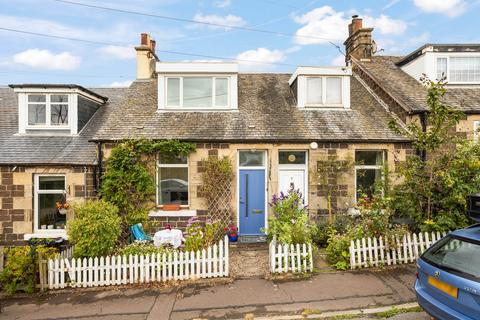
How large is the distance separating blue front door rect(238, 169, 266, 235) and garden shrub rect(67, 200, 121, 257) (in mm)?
4170

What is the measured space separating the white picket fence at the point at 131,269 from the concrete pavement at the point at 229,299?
0.81 feet

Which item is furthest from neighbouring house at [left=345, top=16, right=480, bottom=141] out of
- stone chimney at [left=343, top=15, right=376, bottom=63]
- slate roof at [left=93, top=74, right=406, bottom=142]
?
slate roof at [left=93, top=74, right=406, bottom=142]

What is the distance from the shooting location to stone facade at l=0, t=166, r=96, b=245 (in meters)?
9.89

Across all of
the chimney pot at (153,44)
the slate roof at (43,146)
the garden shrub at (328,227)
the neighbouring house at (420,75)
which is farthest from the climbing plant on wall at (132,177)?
the neighbouring house at (420,75)

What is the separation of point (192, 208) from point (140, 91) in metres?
5.83

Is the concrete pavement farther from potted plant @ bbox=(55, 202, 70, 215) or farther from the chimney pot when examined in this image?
the chimney pot

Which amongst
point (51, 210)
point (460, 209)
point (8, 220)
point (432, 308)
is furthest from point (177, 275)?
point (460, 209)

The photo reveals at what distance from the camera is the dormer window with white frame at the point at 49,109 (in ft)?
37.1

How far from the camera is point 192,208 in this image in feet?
33.2

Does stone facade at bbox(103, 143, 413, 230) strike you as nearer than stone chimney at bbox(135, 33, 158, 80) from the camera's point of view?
Yes

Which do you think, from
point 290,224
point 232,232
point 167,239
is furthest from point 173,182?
point 290,224

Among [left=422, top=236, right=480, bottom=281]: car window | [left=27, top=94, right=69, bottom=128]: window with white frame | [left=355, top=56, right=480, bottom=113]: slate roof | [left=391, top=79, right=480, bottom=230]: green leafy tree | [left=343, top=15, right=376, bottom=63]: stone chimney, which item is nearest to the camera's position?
[left=422, top=236, right=480, bottom=281]: car window

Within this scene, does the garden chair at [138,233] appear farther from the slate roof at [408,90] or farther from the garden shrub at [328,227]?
the slate roof at [408,90]

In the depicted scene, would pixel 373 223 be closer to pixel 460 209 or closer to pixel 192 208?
pixel 460 209
